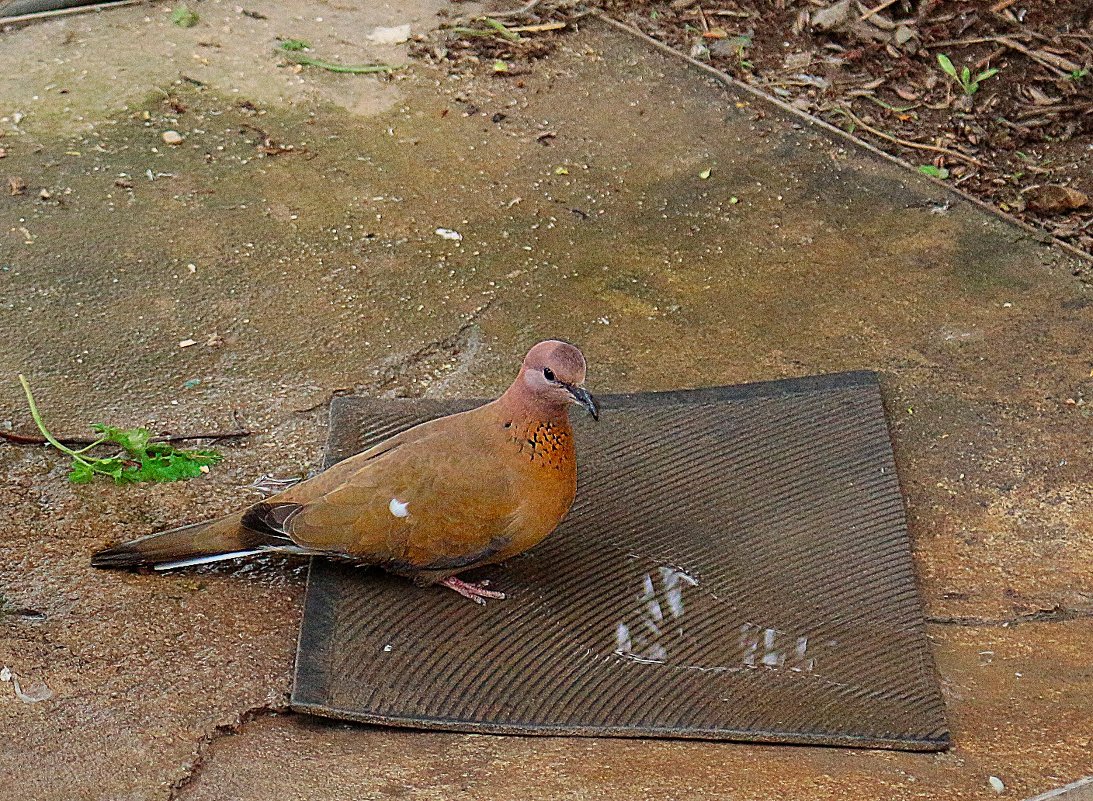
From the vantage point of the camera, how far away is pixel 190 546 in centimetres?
318

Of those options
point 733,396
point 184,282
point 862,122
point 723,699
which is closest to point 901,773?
point 723,699

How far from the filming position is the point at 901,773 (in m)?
2.76

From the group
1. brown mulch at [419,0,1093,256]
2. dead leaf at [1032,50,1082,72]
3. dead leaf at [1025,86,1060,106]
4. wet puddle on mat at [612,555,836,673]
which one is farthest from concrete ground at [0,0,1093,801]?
dead leaf at [1032,50,1082,72]

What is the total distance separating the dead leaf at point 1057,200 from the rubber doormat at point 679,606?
1417mm

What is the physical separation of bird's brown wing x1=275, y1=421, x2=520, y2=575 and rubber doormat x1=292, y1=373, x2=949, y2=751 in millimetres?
150

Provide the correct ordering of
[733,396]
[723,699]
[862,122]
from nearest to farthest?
[723,699]
[733,396]
[862,122]

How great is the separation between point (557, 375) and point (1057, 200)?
2669 mm

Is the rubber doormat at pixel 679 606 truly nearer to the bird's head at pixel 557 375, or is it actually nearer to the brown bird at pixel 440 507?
the brown bird at pixel 440 507

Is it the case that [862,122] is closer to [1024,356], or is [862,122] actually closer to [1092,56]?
[1092,56]

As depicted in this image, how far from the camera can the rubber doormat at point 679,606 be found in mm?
2941

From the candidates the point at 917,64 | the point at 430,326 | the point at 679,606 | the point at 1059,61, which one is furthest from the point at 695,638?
the point at 1059,61

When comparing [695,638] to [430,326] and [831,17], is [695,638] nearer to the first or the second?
[430,326]

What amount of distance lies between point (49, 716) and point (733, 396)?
209cm

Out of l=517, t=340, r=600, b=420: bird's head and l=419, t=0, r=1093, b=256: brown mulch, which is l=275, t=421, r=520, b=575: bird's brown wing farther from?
l=419, t=0, r=1093, b=256: brown mulch
